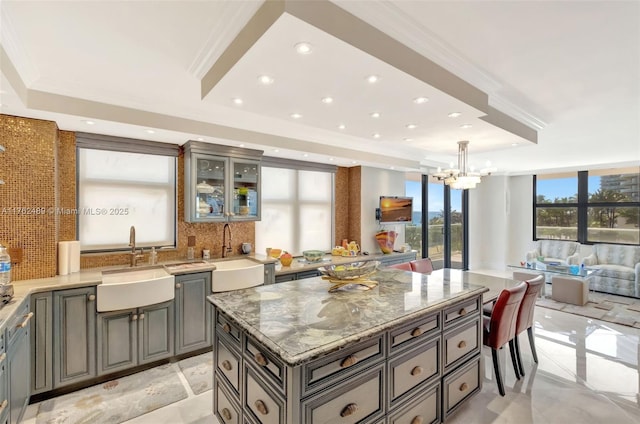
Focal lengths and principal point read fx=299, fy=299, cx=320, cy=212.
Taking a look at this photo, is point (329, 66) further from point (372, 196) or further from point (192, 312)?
point (372, 196)

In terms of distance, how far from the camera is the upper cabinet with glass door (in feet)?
11.8

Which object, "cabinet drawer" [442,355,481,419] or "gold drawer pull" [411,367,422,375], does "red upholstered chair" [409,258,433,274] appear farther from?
"gold drawer pull" [411,367,422,375]

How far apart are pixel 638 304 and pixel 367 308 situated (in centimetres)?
621

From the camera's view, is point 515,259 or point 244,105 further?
point 515,259

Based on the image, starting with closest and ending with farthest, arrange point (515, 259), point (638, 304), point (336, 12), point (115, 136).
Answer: point (336, 12), point (115, 136), point (638, 304), point (515, 259)

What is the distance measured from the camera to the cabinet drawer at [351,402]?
57.2 inches

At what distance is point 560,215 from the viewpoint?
7.41m

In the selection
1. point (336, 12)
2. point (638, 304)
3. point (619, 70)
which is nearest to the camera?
point (336, 12)

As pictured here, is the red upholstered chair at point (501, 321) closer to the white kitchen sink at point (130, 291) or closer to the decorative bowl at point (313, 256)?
the decorative bowl at point (313, 256)

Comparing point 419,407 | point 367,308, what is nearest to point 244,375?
point 367,308

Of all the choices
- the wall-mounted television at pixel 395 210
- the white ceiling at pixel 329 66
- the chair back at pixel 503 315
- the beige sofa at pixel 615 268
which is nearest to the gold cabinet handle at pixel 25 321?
the white ceiling at pixel 329 66

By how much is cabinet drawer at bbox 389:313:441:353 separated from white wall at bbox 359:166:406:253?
10.9ft

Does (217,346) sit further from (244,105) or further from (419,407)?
(244,105)

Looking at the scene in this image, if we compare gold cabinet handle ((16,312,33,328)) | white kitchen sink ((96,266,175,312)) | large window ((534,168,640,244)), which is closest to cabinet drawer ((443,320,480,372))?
white kitchen sink ((96,266,175,312))
